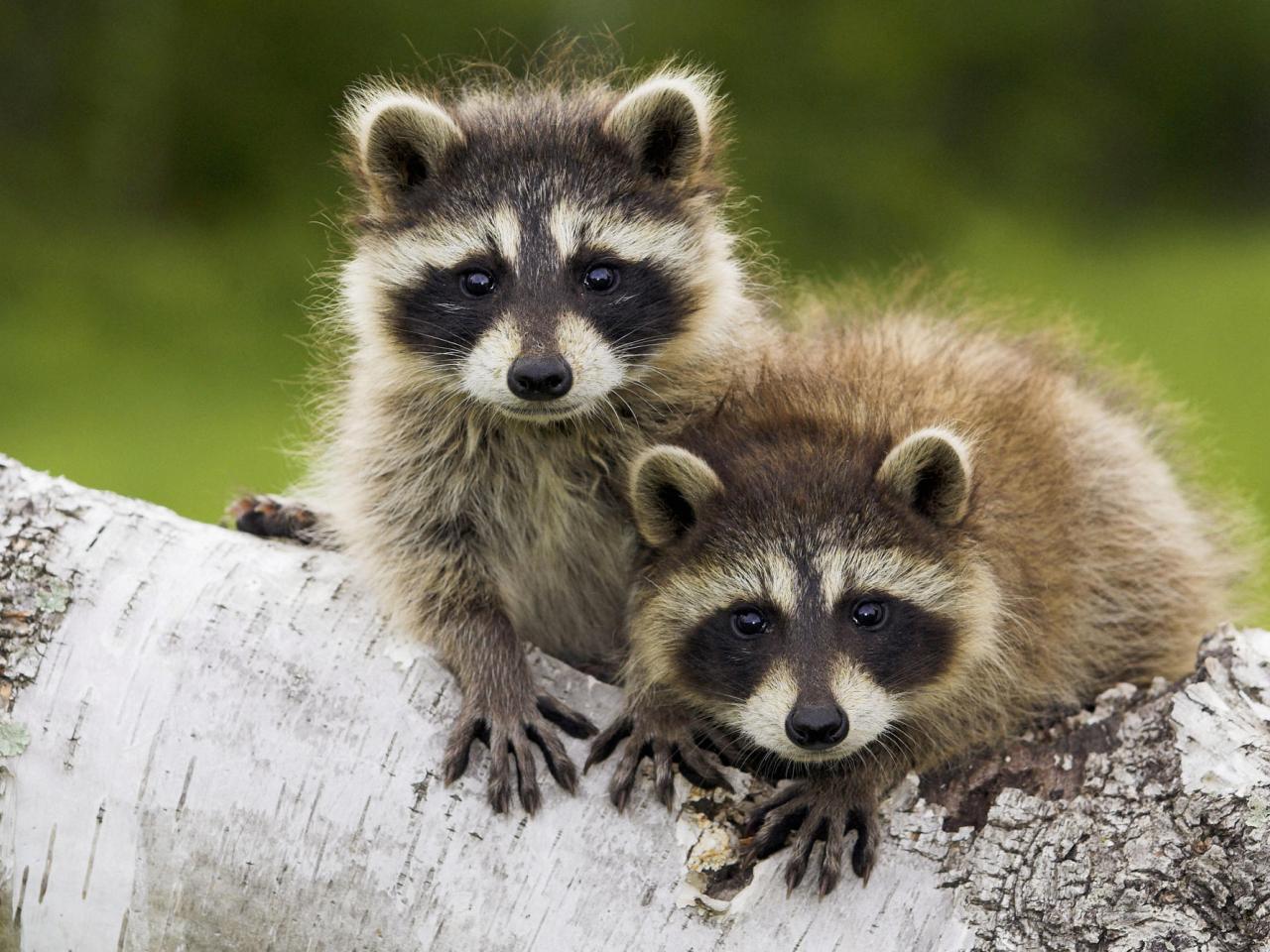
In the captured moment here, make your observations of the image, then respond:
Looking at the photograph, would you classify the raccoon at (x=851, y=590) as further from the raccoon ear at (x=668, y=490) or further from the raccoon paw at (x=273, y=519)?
the raccoon paw at (x=273, y=519)

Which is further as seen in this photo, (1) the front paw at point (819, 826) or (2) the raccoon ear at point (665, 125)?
(2) the raccoon ear at point (665, 125)

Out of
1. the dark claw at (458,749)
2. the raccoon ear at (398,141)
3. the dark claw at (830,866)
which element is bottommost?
the dark claw at (830,866)

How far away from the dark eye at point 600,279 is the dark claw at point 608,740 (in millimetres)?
951

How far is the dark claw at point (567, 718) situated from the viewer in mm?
3246

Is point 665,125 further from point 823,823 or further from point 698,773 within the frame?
point 823,823

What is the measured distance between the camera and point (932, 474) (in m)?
3.21

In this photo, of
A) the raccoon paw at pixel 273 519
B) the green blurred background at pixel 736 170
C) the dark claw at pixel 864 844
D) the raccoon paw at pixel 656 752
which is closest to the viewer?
the dark claw at pixel 864 844

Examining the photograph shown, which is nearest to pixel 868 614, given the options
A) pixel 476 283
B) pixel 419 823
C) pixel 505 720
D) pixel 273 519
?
pixel 505 720

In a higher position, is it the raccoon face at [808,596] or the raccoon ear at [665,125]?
the raccoon ear at [665,125]

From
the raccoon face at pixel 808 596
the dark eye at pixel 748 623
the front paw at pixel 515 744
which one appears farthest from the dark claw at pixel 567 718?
the dark eye at pixel 748 623

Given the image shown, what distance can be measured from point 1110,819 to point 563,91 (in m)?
2.28

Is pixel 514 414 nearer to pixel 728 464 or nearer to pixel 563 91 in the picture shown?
pixel 728 464

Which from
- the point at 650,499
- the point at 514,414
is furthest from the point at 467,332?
the point at 650,499

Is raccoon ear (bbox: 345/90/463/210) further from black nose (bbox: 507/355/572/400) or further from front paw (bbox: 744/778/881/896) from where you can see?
front paw (bbox: 744/778/881/896)
